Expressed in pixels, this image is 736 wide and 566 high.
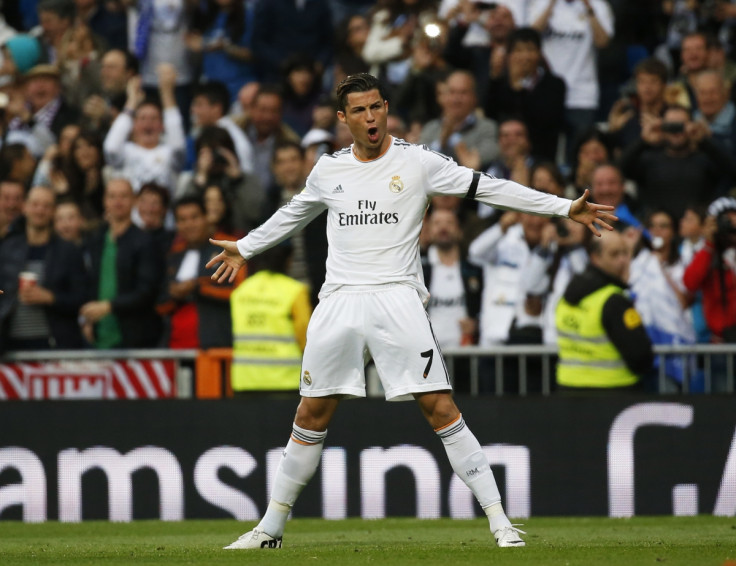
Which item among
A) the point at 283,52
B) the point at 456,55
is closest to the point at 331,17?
the point at 283,52

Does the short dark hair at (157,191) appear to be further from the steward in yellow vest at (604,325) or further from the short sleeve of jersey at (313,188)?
the short sleeve of jersey at (313,188)

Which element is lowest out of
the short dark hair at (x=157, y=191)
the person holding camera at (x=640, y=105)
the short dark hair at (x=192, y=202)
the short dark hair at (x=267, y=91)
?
the short dark hair at (x=192, y=202)

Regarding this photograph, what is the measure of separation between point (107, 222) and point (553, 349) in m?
4.79

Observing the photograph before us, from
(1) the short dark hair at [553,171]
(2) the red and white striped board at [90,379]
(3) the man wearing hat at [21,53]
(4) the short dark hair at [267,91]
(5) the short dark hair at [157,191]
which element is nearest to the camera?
(2) the red and white striped board at [90,379]

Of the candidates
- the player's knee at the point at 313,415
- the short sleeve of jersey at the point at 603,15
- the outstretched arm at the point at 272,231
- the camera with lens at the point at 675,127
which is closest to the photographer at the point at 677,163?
the camera with lens at the point at 675,127

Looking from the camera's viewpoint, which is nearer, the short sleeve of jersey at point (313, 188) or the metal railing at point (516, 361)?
the short sleeve of jersey at point (313, 188)

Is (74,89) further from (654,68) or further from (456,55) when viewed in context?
(654,68)

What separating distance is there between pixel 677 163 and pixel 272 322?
14.2 ft

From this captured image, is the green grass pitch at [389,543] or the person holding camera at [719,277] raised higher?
the person holding camera at [719,277]

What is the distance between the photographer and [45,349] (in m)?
12.8

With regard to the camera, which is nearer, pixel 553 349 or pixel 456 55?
pixel 553 349

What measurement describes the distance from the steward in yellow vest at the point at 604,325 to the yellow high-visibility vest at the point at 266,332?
6.90ft

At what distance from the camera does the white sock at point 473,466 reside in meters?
7.71

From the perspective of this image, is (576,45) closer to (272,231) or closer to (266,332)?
(266,332)
